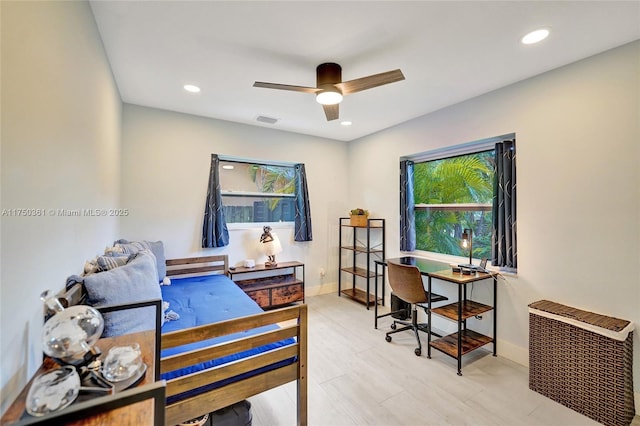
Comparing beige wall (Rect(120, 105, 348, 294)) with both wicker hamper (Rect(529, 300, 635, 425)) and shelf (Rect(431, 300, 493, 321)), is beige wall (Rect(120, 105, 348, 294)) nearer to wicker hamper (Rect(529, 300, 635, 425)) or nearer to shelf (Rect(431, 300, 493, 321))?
shelf (Rect(431, 300, 493, 321))

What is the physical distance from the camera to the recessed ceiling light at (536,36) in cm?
183

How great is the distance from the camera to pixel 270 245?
3816mm

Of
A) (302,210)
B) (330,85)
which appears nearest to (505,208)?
(330,85)

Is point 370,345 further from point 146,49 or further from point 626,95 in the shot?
point 146,49

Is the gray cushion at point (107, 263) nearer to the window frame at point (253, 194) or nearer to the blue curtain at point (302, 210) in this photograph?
the window frame at point (253, 194)

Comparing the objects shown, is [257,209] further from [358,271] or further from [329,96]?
[329,96]

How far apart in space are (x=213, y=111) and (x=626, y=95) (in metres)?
3.82

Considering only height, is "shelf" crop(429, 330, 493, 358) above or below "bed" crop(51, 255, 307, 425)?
below

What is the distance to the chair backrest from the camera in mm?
2656

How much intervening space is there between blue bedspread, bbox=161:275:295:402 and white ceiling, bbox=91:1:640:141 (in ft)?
6.59

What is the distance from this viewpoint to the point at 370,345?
2.83 meters

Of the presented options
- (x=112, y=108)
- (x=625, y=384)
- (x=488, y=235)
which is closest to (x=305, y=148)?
(x=112, y=108)

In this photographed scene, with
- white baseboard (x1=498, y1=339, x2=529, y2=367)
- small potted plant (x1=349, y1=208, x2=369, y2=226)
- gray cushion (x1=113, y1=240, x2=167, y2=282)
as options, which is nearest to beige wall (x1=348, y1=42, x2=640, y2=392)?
white baseboard (x1=498, y1=339, x2=529, y2=367)

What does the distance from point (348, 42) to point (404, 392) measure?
267 centimetres
